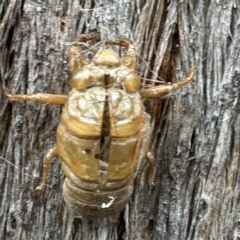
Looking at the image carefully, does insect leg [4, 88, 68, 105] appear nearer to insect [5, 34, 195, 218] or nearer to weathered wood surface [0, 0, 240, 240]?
insect [5, 34, 195, 218]

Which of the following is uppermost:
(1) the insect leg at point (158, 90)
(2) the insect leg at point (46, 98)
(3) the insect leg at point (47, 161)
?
(1) the insect leg at point (158, 90)

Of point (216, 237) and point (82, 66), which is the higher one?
point (82, 66)

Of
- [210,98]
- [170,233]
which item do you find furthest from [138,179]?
[210,98]

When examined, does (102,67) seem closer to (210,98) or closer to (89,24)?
(89,24)

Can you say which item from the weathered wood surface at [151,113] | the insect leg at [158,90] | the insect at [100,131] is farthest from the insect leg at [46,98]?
the insect leg at [158,90]

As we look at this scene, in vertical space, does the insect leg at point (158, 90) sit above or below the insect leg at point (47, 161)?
above

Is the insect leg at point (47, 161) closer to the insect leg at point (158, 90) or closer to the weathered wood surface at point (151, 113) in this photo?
the weathered wood surface at point (151, 113)
